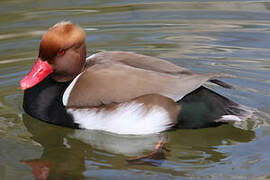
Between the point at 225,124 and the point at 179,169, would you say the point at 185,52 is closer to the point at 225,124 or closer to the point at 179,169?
the point at 225,124

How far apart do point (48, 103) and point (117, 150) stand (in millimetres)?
783

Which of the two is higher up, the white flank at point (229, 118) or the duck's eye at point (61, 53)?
the duck's eye at point (61, 53)

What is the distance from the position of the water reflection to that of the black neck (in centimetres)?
17

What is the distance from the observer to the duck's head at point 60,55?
15.7 ft

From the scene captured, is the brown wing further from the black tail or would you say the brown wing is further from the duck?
the black tail

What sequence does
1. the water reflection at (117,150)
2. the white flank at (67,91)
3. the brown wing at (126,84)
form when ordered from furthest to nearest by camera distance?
the white flank at (67,91)
the brown wing at (126,84)
the water reflection at (117,150)

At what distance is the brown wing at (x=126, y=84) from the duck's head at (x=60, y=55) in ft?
0.82

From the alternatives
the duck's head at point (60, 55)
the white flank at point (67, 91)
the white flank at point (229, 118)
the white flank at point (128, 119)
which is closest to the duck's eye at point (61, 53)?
the duck's head at point (60, 55)

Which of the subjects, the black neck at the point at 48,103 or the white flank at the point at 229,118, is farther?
the black neck at the point at 48,103

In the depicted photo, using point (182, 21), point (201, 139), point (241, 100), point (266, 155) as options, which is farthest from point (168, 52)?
point (266, 155)

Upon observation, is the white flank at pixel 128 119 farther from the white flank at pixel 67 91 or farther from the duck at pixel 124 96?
the white flank at pixel 67 91

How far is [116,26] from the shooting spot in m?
7.64

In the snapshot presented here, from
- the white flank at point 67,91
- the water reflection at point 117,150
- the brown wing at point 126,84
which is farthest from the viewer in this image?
the white flank at point 67,91

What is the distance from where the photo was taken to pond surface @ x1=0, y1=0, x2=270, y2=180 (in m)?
4.27
